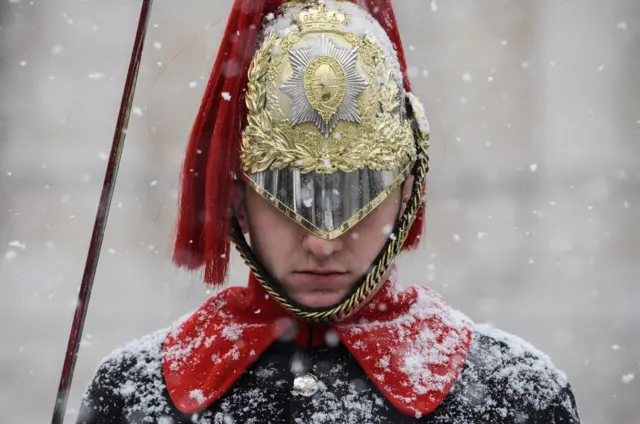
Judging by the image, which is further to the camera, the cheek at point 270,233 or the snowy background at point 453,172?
the snowy background at point 453,172

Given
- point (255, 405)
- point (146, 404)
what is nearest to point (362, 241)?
point (255, 405)

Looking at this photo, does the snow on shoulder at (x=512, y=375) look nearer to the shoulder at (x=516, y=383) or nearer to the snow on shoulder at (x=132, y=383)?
Answer: the shoulder at (x=516, y=383)

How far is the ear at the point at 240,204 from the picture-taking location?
2713 mm

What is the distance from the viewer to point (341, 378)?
2613mm

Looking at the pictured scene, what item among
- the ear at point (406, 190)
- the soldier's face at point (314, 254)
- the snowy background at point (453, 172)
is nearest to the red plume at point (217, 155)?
the soldier's face at point (314, 254)

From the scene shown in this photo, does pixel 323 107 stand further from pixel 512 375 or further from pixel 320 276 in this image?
pixel 512 375

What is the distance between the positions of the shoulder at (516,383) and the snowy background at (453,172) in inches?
130

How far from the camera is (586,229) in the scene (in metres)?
6.05

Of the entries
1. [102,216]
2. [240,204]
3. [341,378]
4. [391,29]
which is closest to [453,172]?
[391,29]

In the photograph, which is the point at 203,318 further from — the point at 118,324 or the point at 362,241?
the point at 118,324

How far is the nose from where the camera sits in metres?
2.53

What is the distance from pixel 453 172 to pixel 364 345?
3610 millimetres

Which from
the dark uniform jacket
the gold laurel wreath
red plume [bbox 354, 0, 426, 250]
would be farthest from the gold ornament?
the dark uniform jacket

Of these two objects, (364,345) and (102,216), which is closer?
(102,216)
